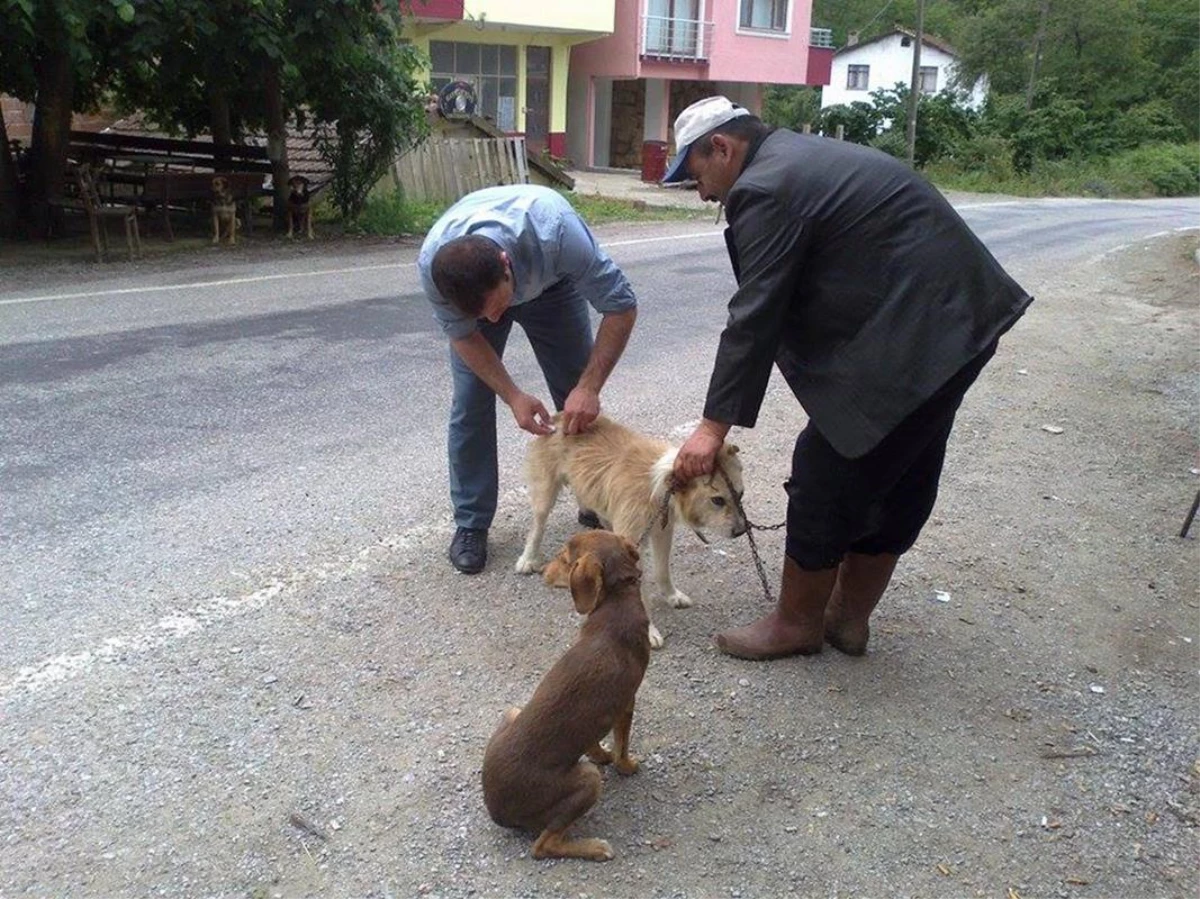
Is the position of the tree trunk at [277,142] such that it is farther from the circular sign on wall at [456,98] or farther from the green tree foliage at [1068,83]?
the green tree foliage at [1068,83]

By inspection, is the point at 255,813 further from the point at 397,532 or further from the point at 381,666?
the point at 397,532

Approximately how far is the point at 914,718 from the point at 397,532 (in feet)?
8.07

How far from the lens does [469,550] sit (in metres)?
4.45

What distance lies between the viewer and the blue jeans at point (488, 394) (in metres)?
4.42

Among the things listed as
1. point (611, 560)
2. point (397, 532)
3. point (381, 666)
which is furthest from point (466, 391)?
point (611, 560)

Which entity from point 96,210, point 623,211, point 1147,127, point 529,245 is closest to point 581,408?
point 529,245

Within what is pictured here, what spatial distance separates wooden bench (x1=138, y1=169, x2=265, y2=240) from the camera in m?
14.0

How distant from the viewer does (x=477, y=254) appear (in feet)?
11.4

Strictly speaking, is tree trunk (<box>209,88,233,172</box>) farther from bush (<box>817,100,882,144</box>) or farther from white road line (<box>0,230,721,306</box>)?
bush (<box>817,100,882,144</box>)

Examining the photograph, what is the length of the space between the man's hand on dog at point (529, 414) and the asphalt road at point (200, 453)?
70 centimetres

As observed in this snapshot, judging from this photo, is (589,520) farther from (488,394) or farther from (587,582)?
(587,582)

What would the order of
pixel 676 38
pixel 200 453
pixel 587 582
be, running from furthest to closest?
pixel 676 38 < pixel 200 453 < pixel 587 582

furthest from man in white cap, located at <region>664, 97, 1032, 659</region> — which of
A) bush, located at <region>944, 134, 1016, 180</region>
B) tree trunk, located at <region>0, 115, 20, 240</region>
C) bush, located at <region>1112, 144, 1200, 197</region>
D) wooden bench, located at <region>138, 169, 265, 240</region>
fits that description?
bush, located at <region>1112, 144, 1200, 197</region>

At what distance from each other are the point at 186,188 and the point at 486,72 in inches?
752
